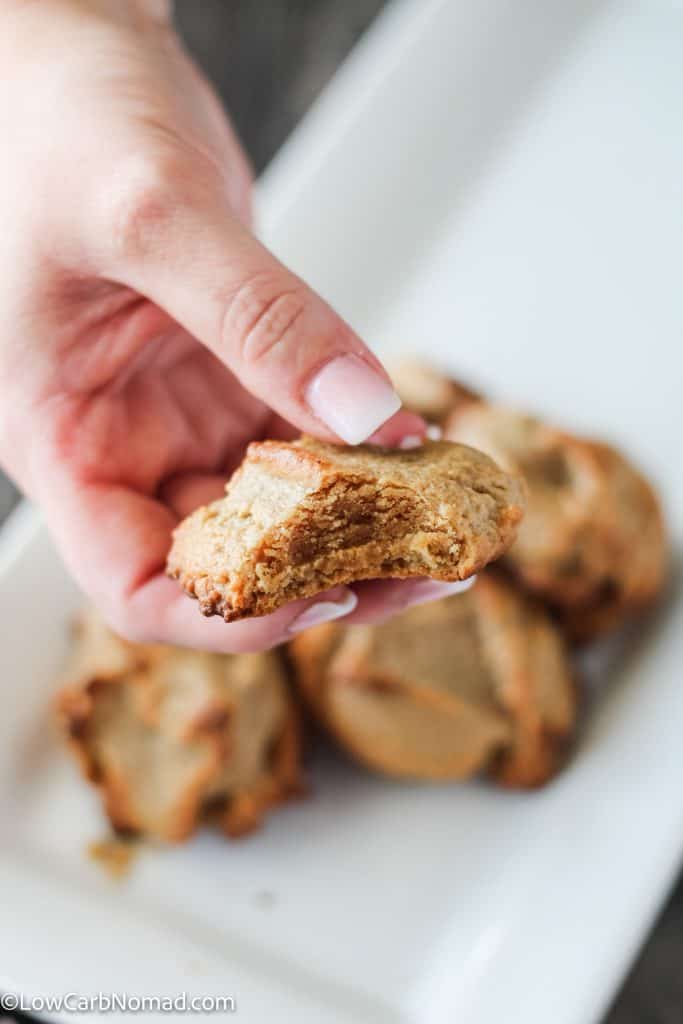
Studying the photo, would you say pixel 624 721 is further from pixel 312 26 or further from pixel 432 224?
pixel 312 26

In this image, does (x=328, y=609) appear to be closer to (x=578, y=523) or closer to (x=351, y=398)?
(x=351, y=398)

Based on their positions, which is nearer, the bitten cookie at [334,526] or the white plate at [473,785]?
the bitten cookie at [334,526]

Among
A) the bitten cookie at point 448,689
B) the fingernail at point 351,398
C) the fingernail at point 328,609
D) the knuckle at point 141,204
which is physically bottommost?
the bitten cookie at point 448,689

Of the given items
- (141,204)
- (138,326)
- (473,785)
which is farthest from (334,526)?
(473,785)

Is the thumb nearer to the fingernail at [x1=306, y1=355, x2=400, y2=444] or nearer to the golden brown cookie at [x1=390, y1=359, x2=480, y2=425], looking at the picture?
the fingernail at [x1=306, y1=355, x2=400, y2=444]

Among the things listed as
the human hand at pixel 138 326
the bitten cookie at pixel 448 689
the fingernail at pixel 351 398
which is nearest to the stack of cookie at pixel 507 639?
the bitten cookie at pixel 448 689

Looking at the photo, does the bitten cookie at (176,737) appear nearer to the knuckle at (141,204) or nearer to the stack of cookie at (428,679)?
the stack of cookie at (428,679)

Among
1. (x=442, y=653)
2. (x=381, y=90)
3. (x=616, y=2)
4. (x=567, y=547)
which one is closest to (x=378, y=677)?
(x=442, y=653)
